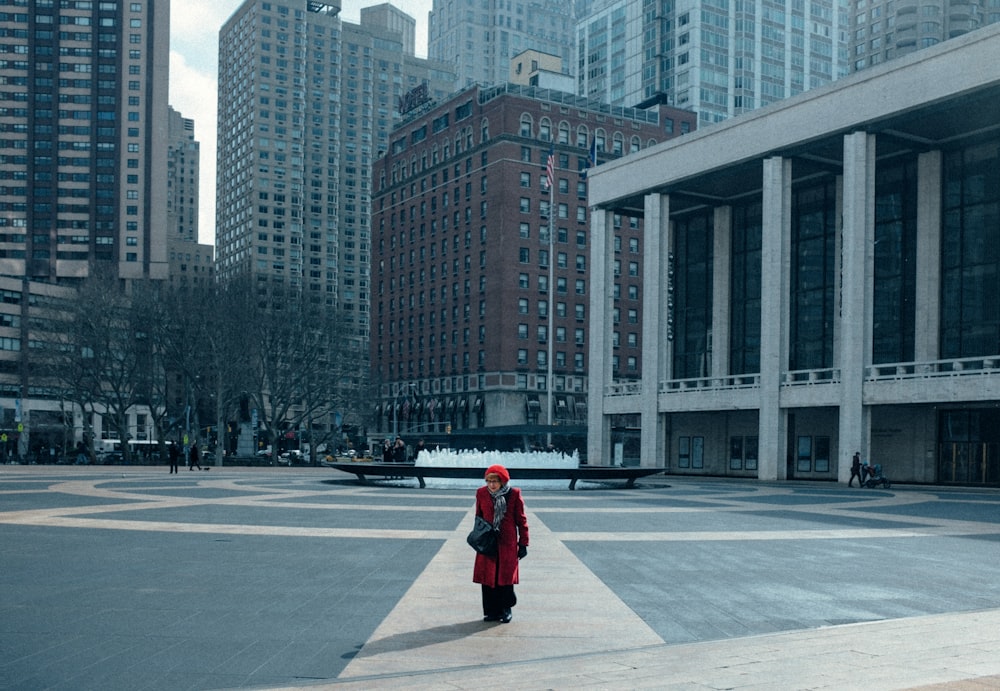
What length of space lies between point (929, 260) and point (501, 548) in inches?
1881

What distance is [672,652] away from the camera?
834 cm

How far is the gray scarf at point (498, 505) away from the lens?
390 inches

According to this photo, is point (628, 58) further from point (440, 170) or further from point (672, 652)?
point (672, 652)

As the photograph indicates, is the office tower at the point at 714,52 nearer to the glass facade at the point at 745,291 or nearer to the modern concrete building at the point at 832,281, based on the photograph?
the glass facade at the point at 745,291

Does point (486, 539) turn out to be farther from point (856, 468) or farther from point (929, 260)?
point (929, 260)

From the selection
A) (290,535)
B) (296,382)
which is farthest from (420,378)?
(290,535)

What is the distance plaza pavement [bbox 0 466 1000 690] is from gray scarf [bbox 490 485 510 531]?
1.00 m

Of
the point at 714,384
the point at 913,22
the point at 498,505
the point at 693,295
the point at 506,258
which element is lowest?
the point at 498,505

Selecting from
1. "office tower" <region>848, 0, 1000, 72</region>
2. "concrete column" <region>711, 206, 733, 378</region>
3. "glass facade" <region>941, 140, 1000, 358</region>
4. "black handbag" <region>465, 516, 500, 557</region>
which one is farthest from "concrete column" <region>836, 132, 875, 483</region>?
"office tower" <region>848, 0, 1000, 72</region>

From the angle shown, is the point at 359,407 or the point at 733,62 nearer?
the point at 359,407

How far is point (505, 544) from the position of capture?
32.5 ft

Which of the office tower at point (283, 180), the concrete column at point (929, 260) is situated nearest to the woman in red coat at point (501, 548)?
the concrete column at point (929, 260)

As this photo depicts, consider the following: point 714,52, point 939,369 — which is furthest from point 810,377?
point 714,52

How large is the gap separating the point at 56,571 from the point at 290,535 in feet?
18.7
